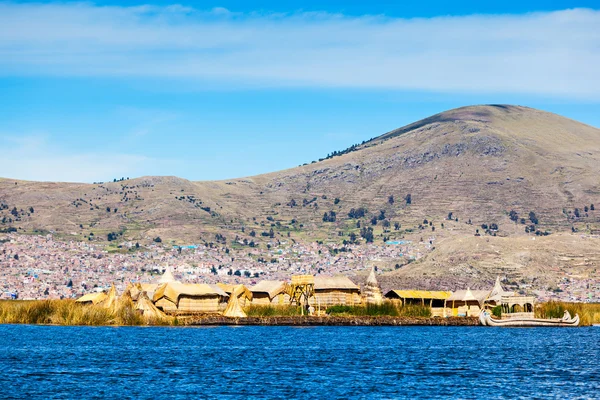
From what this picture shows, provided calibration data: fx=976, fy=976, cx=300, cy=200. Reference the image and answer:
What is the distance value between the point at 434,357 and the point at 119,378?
2321cm

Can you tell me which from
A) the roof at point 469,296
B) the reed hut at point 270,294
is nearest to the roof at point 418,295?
the roof at point 469,296

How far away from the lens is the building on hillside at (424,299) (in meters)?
114

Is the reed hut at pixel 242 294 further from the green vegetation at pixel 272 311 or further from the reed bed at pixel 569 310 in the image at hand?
the reed bed at pixel 569 310

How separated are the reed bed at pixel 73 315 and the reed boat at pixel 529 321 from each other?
123ft

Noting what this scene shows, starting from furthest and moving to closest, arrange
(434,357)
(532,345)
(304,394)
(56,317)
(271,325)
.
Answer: (271,325), (56,317), (532,345), (434,357), (304,394)

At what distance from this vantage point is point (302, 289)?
108m

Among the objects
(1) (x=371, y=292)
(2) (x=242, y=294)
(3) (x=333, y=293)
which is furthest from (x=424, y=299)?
(2) (x=242, y=294)

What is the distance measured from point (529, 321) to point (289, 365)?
178ft

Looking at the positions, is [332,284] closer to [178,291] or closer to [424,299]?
[424,299]

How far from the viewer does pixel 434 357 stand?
64.2 m

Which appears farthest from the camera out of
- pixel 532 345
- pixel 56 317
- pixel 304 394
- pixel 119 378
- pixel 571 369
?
pixel 56 317

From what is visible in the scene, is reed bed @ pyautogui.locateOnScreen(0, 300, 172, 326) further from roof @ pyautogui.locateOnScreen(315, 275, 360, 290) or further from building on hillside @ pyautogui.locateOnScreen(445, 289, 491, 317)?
building on hillside @ pyautogui.locateOnScreen(445, 289, 491, 317)

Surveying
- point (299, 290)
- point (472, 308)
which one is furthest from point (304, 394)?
point (472, 308)

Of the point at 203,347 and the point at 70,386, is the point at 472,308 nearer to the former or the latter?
the point at 203,347
